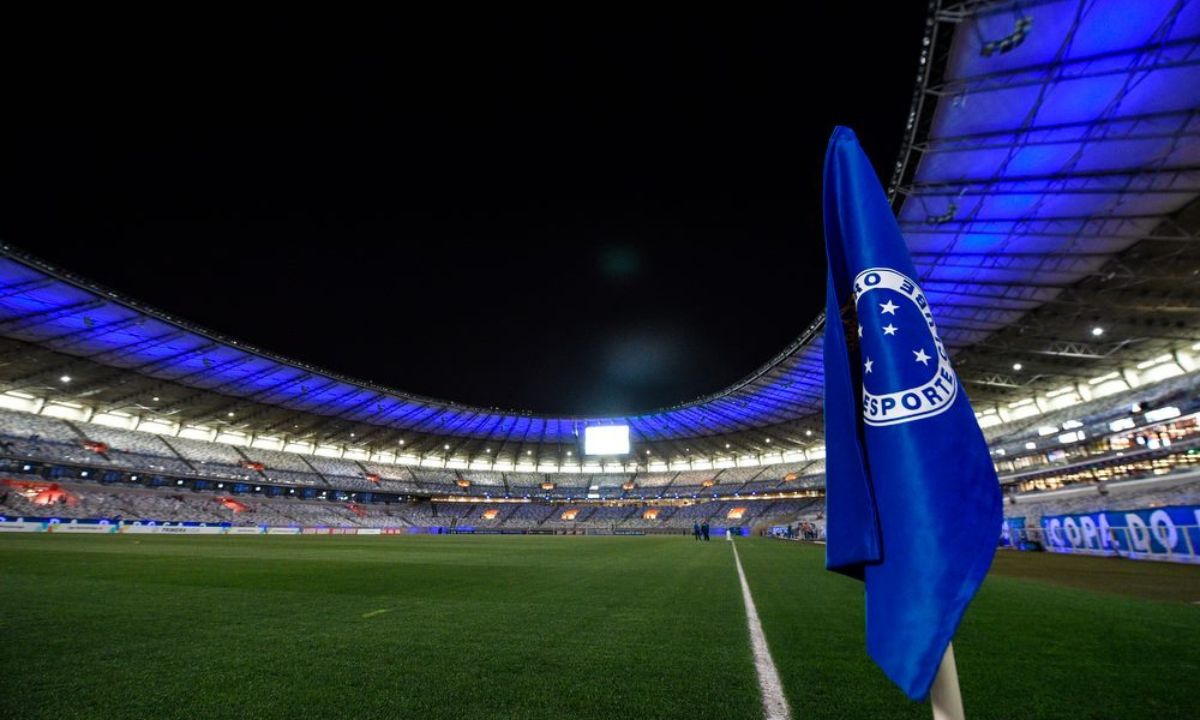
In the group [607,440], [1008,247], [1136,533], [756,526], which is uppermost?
[1008,247]

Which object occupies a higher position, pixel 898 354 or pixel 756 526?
pixel 898 354

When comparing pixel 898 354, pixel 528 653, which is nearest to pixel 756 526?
pixel 528 653

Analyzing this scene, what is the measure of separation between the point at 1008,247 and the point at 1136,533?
469 inches

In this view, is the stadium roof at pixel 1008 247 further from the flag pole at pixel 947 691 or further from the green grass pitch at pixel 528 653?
the flag pole at pixel 947 691

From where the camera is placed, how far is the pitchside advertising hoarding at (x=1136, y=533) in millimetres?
13023

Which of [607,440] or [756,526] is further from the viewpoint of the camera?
[756,526]

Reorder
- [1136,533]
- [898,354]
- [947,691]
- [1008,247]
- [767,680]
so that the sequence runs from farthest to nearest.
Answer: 1. [1008,247]
2. [1136,533]
3. [767,680]
4. [898,354]
5. [947,691]

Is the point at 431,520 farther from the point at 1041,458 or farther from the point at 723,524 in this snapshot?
the point at 1041,458

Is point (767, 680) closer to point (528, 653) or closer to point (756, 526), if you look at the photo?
point (528, 653)

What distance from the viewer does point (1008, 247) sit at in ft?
69.6

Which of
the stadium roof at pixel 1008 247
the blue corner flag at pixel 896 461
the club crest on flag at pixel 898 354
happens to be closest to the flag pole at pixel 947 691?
the blue corner flag at pixel 896 461

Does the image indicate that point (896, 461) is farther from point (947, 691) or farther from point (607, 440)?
point (607, 440)

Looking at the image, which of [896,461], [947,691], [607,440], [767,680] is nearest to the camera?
[947,691]

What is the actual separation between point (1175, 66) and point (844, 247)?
61.3 ft
